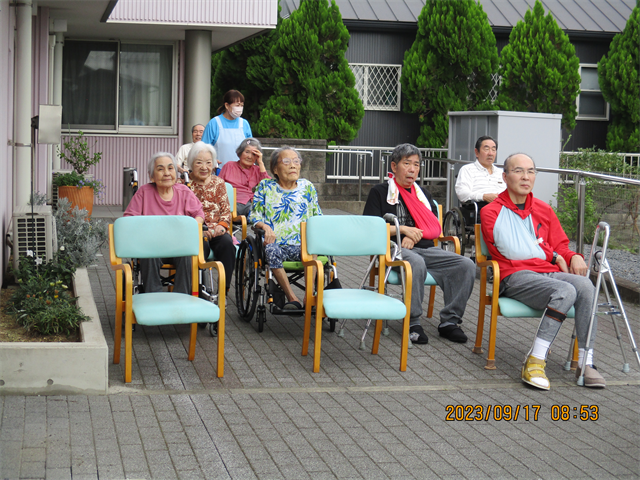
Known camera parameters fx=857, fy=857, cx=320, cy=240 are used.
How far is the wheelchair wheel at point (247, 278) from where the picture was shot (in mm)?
6770

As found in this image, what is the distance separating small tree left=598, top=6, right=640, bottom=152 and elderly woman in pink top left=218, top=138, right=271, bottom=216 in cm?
1133

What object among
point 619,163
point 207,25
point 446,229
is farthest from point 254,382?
point 619,163

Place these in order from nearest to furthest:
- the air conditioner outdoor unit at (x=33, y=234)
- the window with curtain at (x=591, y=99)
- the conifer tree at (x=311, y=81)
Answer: the air conditioner outdoor unit at (x=33, y=234) < the conifer tree at (x=311, y=81) < the window with curtain at (x=591, y=99)

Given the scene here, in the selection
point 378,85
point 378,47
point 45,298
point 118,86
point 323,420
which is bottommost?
point 323,420

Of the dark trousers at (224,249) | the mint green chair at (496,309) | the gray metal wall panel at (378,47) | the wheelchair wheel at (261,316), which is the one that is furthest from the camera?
the gray metal wall panel at (378,47)

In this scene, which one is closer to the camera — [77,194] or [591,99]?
[77,194]

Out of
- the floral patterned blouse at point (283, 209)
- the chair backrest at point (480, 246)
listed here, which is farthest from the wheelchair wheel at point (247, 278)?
the chair backrest at point (480, 246)

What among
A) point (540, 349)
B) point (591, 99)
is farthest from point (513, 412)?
point (591, 99)

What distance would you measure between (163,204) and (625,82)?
13.6 m

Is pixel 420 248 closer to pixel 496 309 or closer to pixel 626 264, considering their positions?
pixel 496 309

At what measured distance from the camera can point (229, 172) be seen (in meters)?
8.89

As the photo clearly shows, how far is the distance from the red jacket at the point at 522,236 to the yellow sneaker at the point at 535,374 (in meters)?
0.73

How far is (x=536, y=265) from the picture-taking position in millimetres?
5992

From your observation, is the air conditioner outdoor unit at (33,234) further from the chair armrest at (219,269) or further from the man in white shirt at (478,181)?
the man in white shirt at (478,181)
